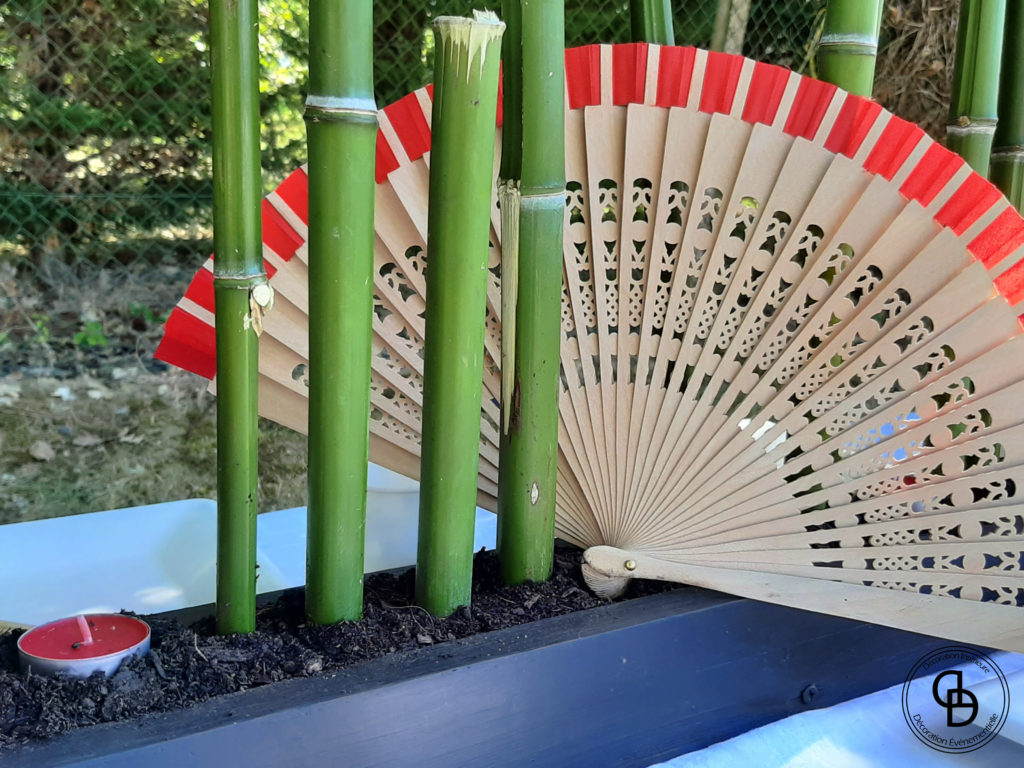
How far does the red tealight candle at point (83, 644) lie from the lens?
0.47 metres

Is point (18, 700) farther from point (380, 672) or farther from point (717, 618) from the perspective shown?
point (717, 618)

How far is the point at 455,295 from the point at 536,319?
67 mm

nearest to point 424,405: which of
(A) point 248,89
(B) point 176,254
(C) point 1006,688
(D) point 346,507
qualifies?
(D) point 346,507

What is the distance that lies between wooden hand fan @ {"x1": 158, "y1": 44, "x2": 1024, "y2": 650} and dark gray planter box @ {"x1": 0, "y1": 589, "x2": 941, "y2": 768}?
4 centimetres

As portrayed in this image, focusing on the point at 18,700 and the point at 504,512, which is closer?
the point at 18,700

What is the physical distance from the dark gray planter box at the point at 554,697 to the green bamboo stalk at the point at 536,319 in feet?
0.22

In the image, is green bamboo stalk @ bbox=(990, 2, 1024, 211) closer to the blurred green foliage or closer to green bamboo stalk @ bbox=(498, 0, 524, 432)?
green bamboo stalk @ bbox=(498, 0, 524, 432)

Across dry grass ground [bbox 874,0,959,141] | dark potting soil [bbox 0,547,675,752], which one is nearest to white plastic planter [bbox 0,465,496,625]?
dark potting soil [bbox 0,547,675,752]

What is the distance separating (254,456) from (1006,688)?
510mm

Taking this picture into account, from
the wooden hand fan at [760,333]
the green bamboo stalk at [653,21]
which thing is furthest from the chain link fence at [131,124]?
the wooden hand fan at [760,333]

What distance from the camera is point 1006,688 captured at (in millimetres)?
635

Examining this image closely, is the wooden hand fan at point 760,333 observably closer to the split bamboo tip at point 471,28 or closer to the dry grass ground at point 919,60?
the split bamboo tip at point 471,28

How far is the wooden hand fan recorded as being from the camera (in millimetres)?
580

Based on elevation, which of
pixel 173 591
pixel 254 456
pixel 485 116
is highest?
pixel 485 116
